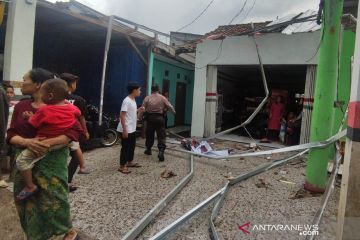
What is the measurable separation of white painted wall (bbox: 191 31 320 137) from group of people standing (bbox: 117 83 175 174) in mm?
4151

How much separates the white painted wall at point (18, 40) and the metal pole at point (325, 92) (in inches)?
224

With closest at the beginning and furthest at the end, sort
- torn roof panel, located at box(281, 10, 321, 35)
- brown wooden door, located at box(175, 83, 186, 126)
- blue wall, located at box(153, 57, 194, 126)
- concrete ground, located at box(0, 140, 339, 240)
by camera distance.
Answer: concrete ground, located at box(0, 140, 339, 240) → torn roof panel, located at box(281, 10, 321, 35) → blue wall, located at box(153, 57, 194, 126) → brown wooden door, located at box(175, 83, 186, 126)

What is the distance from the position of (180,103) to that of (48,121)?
39.4ft

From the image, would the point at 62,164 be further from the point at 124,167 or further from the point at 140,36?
the point at 140,36

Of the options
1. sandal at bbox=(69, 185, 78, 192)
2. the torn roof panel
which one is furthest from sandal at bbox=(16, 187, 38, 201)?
the torn roof panel

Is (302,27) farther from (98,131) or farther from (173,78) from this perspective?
(98,131)

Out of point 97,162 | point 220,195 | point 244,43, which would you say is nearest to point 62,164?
point 220,195

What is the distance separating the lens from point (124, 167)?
584cm

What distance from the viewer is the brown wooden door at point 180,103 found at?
14.0 metres

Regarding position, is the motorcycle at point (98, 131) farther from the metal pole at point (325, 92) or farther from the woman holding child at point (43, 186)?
the metal pole at point (325, 92)

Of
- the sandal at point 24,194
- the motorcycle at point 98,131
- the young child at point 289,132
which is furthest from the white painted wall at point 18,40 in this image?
the young child at point 289,132

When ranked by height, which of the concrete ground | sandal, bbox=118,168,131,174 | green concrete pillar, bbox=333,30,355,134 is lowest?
the concrete ground

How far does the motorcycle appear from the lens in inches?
309

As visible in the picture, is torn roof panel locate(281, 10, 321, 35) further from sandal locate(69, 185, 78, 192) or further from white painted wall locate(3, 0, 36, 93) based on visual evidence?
sandal locate(69, 185, 78, 192)
